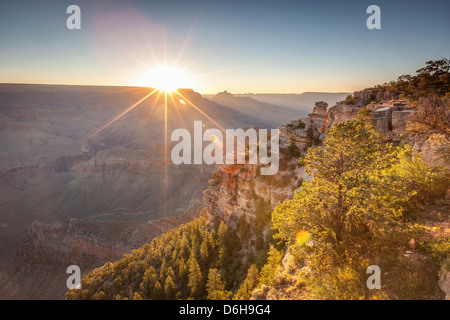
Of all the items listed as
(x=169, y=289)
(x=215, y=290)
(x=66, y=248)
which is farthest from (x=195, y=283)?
(x=66, y=248)

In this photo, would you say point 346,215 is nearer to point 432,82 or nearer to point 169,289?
point 169,289

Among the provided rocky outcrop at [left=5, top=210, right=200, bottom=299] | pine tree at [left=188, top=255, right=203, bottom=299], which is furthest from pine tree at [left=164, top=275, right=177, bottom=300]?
rocky outcrop at [left=5, top=210, right=200, bottom=299]

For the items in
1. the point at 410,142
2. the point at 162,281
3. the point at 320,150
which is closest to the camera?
the point at 320,150

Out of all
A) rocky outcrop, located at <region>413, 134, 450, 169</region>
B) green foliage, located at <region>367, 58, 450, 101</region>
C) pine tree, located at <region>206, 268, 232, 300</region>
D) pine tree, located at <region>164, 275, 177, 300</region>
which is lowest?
pine tree, located at <region>164, 275, 177, 300</region>

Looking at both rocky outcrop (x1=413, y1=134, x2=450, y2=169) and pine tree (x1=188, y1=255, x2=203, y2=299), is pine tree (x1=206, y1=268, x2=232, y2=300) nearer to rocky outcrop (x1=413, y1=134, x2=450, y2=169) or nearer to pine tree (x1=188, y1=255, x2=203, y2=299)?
pine tree (x1=188, y1=255, x2=203, y2=299)

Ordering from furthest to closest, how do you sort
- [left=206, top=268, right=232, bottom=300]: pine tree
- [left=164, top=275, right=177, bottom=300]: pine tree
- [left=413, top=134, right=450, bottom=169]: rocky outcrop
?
[left=164, top=275, right=177, bottom=300]: pine tree
[left=206, top=268, right=232, bottom=300]: pine tree
[left=413, top=134, right=450, bottom=169]: rocky outcrop

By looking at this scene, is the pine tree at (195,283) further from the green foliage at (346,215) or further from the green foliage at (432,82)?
the green foliage at (432,82)

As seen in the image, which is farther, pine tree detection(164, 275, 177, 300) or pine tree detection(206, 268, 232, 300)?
pine tree detection(164, 275, 177, 300)

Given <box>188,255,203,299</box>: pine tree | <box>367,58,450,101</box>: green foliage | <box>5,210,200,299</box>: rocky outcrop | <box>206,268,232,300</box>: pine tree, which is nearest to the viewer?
<box>206,268,232,300</box>: pine tree
